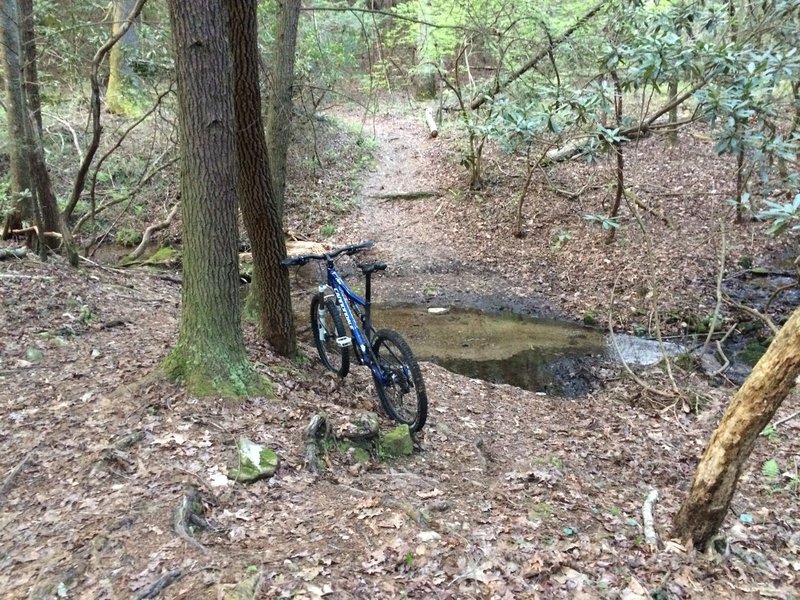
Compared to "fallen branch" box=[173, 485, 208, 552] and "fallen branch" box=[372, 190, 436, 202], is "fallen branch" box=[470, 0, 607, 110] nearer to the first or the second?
"fallen branch" box=[372, 190, 436, 202]

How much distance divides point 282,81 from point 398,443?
4391 millimetres

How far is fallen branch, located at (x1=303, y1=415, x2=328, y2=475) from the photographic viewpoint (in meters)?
3.98

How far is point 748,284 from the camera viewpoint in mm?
9977

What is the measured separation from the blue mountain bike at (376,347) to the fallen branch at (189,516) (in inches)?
81.3

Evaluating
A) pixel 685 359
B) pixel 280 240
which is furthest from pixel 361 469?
pixel 685 359

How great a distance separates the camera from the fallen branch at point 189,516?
116 inches

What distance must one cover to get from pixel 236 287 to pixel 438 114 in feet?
54.7

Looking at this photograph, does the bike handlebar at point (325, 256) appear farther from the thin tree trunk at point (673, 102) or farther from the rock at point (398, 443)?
the thin tree trunk at point (673, 102)

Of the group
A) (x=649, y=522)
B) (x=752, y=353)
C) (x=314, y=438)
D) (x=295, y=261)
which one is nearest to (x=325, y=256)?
(x=295, y=261)

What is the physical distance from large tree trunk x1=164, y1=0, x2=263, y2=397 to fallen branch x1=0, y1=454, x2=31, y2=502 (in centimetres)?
110

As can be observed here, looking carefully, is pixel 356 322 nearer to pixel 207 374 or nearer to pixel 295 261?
pixel 295 261

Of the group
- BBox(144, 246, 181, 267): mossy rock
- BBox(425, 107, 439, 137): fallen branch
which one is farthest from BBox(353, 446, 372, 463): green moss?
BBox(425, 107, 439, 137): fallen branch

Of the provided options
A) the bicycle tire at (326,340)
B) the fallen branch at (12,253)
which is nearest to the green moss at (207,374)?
the bicycle tire at (326,340)

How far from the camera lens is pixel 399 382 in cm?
502
